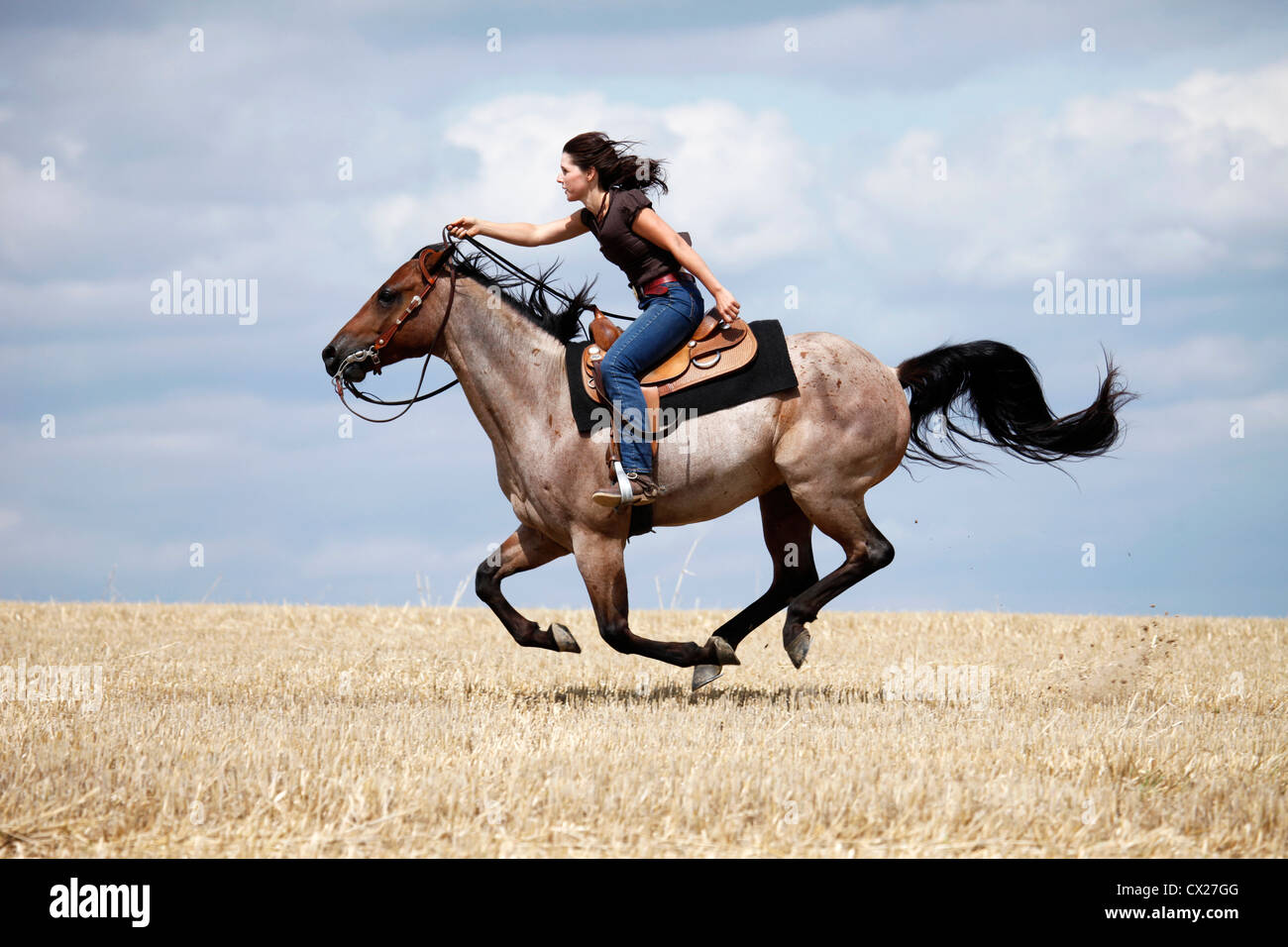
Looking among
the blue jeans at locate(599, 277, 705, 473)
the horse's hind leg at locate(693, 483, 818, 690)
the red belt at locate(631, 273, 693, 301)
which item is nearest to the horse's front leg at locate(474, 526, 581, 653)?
the blue jeans at locate(599, 277, 705, 473)

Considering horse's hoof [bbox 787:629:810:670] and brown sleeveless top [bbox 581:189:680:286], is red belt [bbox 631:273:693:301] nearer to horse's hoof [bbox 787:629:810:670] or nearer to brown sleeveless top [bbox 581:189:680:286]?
brown sleeveless top [bbox 581:189:680:286]

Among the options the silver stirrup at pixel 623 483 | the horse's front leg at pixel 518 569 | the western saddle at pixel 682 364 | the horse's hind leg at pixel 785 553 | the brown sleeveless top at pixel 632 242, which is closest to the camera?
the silver stirrup at pixel 623 483

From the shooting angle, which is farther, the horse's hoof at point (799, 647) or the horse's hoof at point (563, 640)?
the horse's hoof at point (563, 640)

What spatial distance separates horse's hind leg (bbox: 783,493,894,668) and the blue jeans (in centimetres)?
127

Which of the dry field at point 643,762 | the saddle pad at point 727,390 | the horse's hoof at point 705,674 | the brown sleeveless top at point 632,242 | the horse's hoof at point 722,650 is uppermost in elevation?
the brown sleeveless top at point 632,242

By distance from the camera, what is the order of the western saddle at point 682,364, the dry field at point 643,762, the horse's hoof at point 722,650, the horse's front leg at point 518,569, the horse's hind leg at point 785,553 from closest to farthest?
the dry field at point 643,762
the western saddle at point 682,364
the horse's hoof at point 722,650
the horse's front leg at point 518,569
the horse's hind leg at point 785,553

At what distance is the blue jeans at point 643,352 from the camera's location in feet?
23.2

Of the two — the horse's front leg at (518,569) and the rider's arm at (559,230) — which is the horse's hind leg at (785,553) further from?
the rider's arm at (559,230)

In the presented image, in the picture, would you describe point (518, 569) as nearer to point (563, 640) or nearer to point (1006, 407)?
point (563, 640)

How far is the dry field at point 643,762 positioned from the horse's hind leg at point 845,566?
19.0 inches

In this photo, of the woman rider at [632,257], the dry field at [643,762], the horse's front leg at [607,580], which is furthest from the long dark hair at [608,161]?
the dry field at [643,762]

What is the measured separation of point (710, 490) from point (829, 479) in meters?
0.76

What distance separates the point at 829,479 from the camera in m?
7.43
